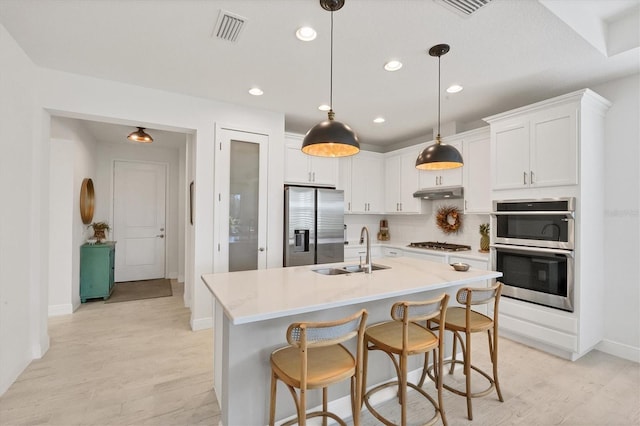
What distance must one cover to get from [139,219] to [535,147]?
21.9ft

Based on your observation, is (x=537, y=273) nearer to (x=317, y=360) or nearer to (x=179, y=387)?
(x=317, y=360)

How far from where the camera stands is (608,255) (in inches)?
120

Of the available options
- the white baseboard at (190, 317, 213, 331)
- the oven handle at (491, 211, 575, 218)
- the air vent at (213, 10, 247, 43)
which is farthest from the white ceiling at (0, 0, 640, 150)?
the white baseboard at (190, 317, 213, 331)

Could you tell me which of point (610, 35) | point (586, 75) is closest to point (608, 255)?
point (586, 75)

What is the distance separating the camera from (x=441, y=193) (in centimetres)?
435

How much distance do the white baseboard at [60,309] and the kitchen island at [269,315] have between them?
123 inches

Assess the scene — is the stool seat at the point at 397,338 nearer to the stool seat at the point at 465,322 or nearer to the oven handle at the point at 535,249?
the stool seat at the point at 465,322

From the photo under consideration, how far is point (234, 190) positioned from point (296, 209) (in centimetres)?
85

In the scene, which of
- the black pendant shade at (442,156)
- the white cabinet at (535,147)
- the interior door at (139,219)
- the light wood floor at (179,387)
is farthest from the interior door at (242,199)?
the interior door at (139,219)

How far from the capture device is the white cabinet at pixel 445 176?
4.18 meters

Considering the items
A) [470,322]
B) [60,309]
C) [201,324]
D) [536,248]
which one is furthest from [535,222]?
[60,309]

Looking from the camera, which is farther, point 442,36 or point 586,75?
point 586,75

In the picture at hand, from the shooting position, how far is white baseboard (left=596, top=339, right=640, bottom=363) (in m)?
2.86

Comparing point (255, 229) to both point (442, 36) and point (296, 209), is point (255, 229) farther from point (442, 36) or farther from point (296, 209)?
point (442, 36)
